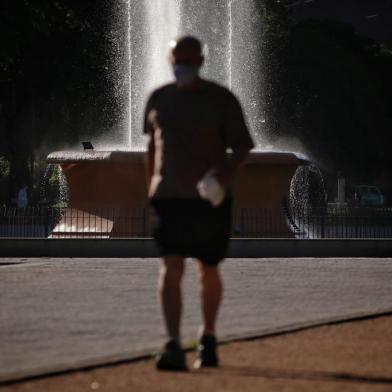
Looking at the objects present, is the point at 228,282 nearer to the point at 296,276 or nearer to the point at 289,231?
the point at 296,276

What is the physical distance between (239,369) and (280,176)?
16.8 m

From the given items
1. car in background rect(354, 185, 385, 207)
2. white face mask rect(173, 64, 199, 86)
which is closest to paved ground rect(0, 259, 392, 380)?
white face mask rect(173, 64, 199, 86)

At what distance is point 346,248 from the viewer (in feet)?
71.4

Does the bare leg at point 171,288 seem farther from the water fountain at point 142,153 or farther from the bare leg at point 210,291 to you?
the water fountain at point 142,153

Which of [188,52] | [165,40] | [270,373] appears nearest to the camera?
[270,373]

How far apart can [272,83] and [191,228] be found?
60.0 meters

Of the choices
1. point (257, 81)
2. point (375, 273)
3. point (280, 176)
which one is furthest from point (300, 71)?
point (375, 273)

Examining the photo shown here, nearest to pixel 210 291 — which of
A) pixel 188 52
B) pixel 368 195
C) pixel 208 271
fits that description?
pixel 208 271

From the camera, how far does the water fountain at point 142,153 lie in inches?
923

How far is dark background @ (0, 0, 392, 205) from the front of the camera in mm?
49750

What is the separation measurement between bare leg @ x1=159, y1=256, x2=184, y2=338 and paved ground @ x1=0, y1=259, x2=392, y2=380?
1.22 feet

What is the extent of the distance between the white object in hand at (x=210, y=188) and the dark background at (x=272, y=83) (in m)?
34.3

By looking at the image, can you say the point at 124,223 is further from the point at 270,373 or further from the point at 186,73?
the point at 270,373

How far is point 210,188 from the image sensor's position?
7.37 meters
